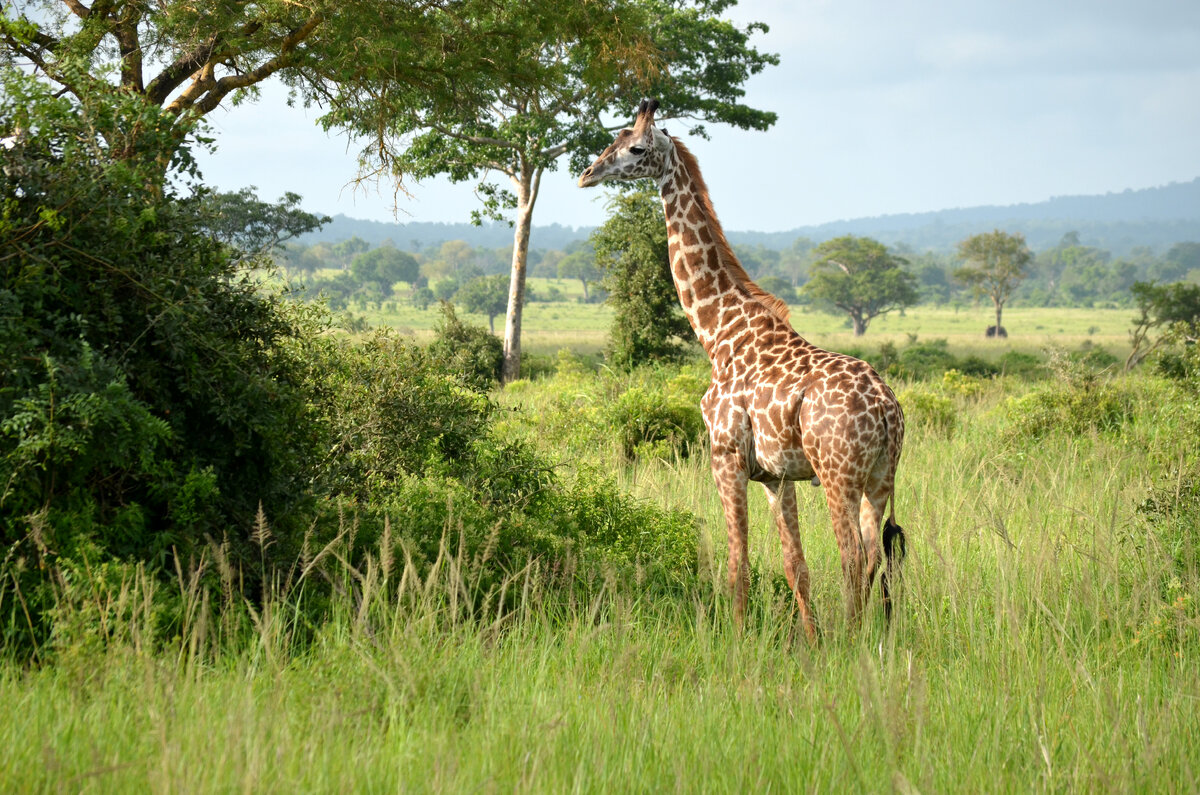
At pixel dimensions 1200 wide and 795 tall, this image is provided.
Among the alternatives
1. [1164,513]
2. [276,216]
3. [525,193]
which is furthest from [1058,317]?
[1164,513]

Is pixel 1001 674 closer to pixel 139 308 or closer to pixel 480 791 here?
pixel 480 791

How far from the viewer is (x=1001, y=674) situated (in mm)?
4223

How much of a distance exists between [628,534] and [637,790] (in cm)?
376

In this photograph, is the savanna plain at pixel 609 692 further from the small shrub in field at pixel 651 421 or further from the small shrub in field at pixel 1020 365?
the small shrub in field at pixel 1020 365

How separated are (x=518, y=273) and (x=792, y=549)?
75.5 feet

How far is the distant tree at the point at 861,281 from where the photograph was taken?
92938 millimetres

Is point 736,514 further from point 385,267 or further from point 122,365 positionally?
point 385,267

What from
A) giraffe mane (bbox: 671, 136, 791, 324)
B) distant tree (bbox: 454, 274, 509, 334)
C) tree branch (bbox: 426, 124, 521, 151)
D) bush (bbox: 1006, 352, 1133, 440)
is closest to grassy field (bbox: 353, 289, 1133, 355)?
distant tree (bbox: 454, 274, 509, 334)

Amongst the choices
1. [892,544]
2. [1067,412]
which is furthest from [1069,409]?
[892,544]

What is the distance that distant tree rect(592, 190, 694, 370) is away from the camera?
1988 cm

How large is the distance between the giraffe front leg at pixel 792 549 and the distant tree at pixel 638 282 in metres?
14.0

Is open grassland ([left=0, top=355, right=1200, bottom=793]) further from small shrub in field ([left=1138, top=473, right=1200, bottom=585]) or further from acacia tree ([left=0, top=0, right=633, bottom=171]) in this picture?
acacia tree ([left=0, top=0, right=633, bottom=171])

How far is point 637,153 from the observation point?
6219 millimetres

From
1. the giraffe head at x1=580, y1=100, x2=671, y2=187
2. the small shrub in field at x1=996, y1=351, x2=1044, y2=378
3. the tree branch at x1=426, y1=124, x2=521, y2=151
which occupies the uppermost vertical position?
the tree branch at x1=426, y1=124, x2=521, y2=151
